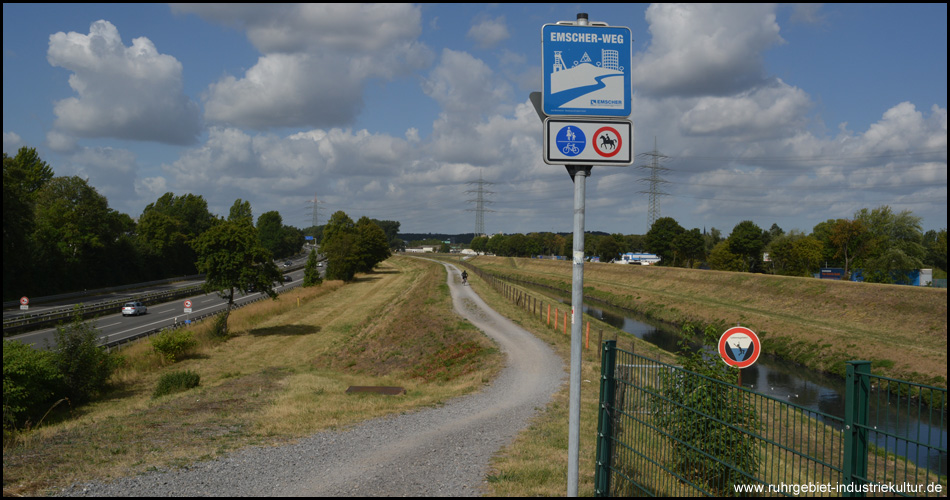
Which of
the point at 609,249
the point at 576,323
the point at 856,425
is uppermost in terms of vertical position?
the point at 609,249

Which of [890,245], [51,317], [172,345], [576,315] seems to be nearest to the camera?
[576,315]

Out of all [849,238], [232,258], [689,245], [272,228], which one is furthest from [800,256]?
[272,228]

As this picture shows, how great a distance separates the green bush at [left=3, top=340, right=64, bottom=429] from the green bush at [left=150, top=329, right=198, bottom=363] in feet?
32.7

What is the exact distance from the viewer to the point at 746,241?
250 feet

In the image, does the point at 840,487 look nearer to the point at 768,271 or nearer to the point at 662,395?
the point at 662,395

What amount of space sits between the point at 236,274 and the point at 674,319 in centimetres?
3226

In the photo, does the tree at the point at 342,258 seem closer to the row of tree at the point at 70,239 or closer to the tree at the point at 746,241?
the row of tree at the point at 70,239

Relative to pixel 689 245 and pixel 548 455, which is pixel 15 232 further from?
pixel 689 245

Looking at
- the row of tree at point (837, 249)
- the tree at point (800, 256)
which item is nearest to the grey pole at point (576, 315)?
the row of tree at point (837, 249)

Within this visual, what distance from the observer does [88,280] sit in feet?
244

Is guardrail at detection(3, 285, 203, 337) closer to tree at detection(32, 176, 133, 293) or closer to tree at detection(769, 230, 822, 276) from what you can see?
tree at detection(32, 176, 133, 293)

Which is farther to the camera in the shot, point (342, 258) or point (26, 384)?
point (342, 258)

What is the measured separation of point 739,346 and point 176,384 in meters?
18.1

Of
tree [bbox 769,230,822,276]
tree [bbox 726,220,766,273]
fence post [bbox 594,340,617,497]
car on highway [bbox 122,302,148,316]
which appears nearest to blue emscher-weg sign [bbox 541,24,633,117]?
fence post [bbox 594,340,617,497]
